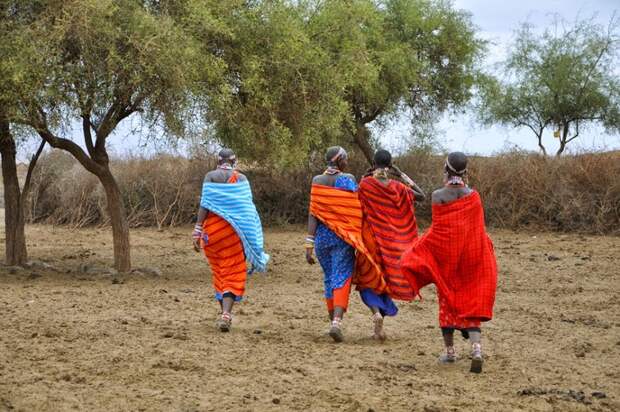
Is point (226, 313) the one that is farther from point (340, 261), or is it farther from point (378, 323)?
point (378, 323)

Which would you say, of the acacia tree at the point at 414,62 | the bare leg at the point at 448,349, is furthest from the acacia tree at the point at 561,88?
the bare leg at the point at 448,349

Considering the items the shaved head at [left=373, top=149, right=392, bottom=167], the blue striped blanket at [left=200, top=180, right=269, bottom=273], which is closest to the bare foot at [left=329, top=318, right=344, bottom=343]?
the blue striped blanket at [left=200, top=180, right=269, bottom=273]

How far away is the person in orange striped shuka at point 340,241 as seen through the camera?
8945 mm

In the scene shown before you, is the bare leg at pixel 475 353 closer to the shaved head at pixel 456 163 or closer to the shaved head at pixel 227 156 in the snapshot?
the shaved head at pixel 456 163

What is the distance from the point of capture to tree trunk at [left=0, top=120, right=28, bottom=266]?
15.0 metres

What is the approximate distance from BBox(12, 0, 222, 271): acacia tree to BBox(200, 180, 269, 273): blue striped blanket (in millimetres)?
3375

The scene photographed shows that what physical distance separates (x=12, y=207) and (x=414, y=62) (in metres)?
12.4

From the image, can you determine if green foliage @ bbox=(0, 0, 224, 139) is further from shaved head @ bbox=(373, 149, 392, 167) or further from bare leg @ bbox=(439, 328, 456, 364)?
bare leg @ bbox=(439, 328, 456, 364)

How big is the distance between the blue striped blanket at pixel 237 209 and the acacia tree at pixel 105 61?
338cm

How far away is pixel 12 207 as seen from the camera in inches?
598

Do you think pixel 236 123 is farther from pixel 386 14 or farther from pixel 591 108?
pixel 591 108

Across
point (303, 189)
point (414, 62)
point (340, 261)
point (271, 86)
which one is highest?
point (414, 62)

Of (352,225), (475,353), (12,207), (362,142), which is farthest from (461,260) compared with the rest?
(362,142)

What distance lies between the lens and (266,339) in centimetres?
907
